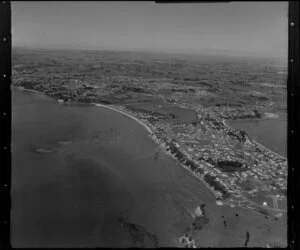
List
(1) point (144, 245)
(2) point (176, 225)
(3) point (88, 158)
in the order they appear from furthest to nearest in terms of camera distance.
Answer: (3) point (88, 158), (2) point (176, 225), (1) point (144, 245)

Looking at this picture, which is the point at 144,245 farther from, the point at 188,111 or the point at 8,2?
the point at 8,2

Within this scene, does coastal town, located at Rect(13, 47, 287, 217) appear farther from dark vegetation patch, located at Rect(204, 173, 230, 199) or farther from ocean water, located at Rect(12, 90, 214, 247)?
ocean water, located at Rect(12, 90, 214, 247)

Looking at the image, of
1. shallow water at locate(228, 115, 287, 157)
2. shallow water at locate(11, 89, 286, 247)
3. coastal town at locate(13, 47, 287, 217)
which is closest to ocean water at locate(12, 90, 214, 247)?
shallow water at locate(11, 89, 286, 247)

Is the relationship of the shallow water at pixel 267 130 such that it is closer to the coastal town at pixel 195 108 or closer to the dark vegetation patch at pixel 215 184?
the coastal town at pixel 195 108

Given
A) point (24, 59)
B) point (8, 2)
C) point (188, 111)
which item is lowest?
point (188, 111)

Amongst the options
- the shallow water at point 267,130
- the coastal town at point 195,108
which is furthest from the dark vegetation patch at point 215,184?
the shallow water at point 267,130

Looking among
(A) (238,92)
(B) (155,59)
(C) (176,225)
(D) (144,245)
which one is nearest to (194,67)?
(B) (155,59)
